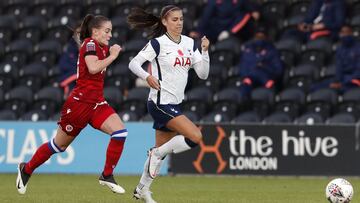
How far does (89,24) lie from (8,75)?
30.7 ft

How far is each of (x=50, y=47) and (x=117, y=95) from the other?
269cm

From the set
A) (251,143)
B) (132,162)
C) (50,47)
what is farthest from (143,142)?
(50,47)

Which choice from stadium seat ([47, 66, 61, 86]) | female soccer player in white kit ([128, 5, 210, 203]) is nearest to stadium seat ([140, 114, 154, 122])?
stadium seat ([47, 66, 61, 86])

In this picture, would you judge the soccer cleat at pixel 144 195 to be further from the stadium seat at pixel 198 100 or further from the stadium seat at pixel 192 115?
the stadium seat at pixel 198 100

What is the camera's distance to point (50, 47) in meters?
20.5

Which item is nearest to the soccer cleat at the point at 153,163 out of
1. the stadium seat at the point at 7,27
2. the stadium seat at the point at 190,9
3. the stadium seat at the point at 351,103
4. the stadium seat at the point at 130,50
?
the stadium seat at the point at 351,103

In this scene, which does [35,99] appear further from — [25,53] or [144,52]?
A: [144,52]

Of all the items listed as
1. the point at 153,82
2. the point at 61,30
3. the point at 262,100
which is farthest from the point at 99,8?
the point at 153,82

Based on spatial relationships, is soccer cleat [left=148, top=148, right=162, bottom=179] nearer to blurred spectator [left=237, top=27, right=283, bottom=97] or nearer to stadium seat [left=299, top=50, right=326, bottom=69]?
blurred spectator [left=237, top=27, right=283, bottom=97]

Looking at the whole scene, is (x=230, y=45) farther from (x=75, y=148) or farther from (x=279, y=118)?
(x=75, y=148)

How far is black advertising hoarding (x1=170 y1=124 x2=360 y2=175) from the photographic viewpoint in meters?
16.0

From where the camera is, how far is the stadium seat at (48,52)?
2027 cm

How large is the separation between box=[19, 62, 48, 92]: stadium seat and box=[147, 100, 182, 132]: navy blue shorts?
917 centimetres

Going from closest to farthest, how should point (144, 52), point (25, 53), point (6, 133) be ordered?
point (144, 52) → point (6, 133) → point (25, 53)
